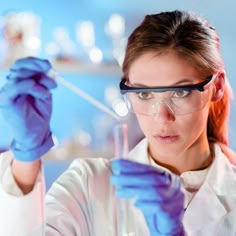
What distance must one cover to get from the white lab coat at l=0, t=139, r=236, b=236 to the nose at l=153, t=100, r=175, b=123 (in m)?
0.21

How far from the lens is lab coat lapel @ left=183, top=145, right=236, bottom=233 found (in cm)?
141

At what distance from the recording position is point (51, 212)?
4.30 feet

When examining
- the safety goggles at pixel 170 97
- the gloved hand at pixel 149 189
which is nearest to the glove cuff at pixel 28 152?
the gloved hand at pixel 149 189

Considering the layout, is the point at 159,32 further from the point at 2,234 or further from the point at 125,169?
the point at 2,234

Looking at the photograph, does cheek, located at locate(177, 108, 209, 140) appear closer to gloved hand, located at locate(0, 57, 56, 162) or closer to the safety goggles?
the safety goggles

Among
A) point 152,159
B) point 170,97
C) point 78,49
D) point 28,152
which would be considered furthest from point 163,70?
point 78,49

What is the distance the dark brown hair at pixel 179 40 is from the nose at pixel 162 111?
124 millimetres

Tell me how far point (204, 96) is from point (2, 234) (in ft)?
1.92

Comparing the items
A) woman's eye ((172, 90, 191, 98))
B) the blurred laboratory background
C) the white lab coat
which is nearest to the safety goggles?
woman's eye ((172, 90, 191, 98))

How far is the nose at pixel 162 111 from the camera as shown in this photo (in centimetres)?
132

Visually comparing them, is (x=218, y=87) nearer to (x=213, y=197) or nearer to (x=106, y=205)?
(x=213, y=197)

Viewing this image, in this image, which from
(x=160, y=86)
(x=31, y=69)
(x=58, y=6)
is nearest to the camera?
(x=31, y=69)

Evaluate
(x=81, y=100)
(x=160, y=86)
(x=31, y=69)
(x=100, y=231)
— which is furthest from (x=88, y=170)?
(x=81, y=100)

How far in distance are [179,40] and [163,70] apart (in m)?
0.09
